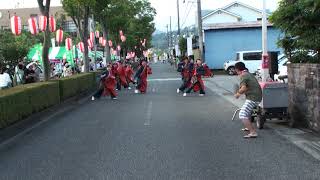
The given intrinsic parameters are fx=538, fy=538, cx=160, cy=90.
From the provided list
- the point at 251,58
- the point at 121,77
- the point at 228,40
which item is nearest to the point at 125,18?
the point at 228,40

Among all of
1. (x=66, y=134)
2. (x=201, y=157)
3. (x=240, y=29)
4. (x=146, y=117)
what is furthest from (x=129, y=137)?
(x=240, y=29)

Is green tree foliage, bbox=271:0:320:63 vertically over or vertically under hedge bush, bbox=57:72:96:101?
over

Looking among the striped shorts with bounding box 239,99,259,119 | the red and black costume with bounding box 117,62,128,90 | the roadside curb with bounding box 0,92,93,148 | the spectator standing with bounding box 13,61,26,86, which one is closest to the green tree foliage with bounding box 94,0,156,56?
the red and black costume with bounding box 117,62,128,90

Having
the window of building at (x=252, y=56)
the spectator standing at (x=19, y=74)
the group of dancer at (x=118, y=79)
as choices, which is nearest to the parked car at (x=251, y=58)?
the window of building at (x=252, y=56)

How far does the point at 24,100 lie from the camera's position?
1425 centimetres

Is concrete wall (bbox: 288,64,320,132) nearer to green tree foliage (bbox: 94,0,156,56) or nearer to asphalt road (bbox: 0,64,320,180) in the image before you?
asphalt road (bbox: 0,64,320,180)

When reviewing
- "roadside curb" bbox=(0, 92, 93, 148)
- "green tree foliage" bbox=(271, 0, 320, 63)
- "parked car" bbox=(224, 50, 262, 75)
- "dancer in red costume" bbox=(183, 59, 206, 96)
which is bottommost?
"roadside curb" bbox=(0, 92, 93, 148)

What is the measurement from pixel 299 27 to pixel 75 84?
1275 centimetres

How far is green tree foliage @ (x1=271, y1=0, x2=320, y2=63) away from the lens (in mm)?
11484

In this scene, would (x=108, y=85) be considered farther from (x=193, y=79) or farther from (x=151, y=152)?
(x=151, y=152)

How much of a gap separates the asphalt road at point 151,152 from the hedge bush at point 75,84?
17.0ft

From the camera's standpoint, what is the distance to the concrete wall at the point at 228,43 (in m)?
48.4

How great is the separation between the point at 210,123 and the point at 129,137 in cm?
278

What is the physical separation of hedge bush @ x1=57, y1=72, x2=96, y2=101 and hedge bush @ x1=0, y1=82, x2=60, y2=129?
1.06 m
